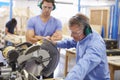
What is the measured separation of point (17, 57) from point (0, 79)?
0.19 meters

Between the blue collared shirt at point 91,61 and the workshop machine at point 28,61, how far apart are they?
8.4 inches

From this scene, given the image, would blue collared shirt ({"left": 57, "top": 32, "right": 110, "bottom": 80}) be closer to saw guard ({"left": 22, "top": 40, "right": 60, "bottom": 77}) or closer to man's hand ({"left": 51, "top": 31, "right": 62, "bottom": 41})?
saw guard ({"left": 22, "top": 40, "right": 60, "bottom": 77})

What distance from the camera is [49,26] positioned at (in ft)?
7.72

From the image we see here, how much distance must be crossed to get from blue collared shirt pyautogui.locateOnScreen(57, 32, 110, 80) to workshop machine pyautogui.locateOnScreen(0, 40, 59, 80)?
0.21 meters

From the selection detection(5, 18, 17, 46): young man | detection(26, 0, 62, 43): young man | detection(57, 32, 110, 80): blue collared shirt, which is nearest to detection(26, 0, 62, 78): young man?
detection(26, 0, 62, 43): young man

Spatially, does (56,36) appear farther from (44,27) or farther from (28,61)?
(28,61)

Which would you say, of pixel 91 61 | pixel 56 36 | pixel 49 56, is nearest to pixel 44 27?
pixel 56 36

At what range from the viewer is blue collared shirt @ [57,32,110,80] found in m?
1.24

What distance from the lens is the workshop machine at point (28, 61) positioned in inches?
A: 53.7

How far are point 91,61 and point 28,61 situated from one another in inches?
15.4

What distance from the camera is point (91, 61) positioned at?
1.33 m

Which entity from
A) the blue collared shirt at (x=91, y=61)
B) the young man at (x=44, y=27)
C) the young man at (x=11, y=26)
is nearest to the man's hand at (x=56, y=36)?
the young man at (x=44, y=27)

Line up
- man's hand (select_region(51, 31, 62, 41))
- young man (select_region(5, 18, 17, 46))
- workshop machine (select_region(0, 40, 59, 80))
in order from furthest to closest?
young man (select_region(5, 18, 17, 46)), man's hand (select_region(51, 31, 62, 41)), workshop machine (select_region(0, 40, 59, 80))

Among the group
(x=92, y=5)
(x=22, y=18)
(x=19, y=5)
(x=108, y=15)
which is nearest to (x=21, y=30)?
(x=22, y=18)
